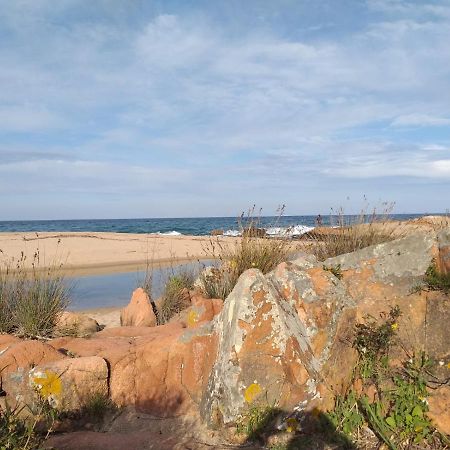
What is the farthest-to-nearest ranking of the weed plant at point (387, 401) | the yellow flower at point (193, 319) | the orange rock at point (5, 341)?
the yellow flower at point (193, 319)
the orange rock at point (5, 341)
the weed plant at point (387, 401)

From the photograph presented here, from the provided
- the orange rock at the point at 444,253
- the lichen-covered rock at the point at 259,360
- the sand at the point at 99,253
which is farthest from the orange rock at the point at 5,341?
the sand at the point at 99,253

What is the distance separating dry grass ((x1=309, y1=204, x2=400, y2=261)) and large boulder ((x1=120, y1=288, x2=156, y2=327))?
3078 mm

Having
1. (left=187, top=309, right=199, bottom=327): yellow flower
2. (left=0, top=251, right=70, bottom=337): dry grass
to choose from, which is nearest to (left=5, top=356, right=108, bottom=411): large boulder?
(left=187, top=309, right=199, bottom=327): yellow flower

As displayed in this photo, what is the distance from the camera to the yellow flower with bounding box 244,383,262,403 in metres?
3.64

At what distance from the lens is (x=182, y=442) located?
3596 mm

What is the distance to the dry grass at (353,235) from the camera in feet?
26.1

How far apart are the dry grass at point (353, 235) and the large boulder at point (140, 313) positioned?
10.1ft

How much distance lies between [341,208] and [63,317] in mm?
5385

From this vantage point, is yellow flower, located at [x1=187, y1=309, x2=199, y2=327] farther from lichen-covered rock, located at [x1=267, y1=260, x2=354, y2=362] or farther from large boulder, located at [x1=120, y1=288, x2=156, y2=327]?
large boulder, located at [x1=120, y1=288, x2=156, y2=327]

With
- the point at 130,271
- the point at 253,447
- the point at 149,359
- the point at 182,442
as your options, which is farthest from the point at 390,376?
the point at 130,271

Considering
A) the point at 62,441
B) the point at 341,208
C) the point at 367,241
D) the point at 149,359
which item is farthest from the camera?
the point at 341,208

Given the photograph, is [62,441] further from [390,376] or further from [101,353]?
[390,376]

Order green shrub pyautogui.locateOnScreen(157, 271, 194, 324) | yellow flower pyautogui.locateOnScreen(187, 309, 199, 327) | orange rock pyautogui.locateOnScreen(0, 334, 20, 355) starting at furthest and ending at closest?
1. green shrub pyautogui.locateOnScreen(157, 271, 194, 324)
2. yellow flower pyautogui.locateOnScreen(187, 309, 199, 327)
3. orange rock pyautogui.locateOnScreen(0, 334, 20, 355)

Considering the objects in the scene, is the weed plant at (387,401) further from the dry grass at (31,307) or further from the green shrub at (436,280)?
the dry grass at (31,307)
